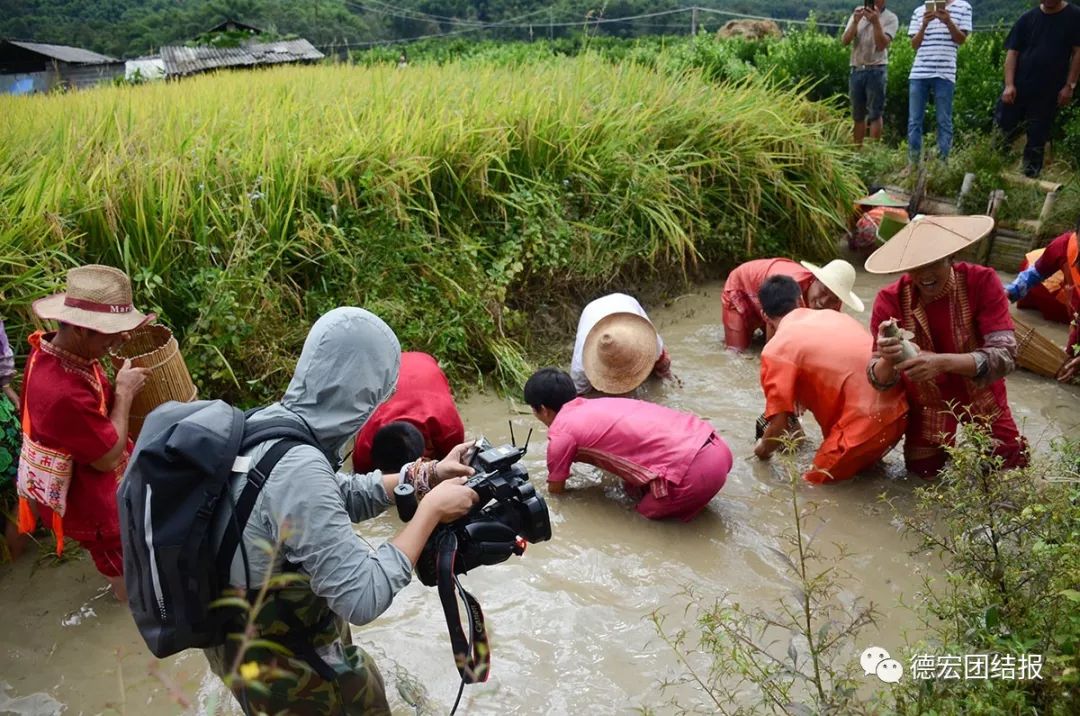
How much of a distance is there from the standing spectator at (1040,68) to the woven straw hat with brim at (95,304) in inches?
272

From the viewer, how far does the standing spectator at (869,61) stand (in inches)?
282

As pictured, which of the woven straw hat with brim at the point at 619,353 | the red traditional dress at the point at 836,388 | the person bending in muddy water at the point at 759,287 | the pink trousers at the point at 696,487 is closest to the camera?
the pink trousers at the point at 696,487

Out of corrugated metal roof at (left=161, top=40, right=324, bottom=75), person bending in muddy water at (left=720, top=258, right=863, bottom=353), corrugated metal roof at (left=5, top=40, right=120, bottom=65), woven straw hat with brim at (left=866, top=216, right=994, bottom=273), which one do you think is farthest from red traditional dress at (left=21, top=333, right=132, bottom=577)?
→ corrugated metal roof at (left=5, top=40, right=120, bottom=65)

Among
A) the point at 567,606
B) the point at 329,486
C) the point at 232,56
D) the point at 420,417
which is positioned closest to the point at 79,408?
the point at 420,417

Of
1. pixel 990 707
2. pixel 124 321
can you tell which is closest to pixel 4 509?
pixel 124 321

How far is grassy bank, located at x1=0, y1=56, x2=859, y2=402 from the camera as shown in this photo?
4031 millimetres

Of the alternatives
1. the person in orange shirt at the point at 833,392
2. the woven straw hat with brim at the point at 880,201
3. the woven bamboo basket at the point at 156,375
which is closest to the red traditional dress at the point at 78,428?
the woven bamboo basket at the point at 156,375

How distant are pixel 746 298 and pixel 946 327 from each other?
1843mm

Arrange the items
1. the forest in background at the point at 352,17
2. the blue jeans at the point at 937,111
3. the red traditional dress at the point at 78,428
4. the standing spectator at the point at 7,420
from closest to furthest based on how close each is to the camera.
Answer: the red traditional dress at the point at 78,428 → the standing spectator at the point at 7,420 → the blue jeans at the point at 937,111 → the forest in background at the point at 352,17

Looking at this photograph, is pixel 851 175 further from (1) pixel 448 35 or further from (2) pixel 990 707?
(1) pixel 448 35

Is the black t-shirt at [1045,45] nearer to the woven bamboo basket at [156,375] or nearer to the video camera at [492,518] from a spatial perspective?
the video camera at [492,518]

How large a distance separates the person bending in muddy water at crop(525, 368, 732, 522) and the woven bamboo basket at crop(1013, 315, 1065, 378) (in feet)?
7.73

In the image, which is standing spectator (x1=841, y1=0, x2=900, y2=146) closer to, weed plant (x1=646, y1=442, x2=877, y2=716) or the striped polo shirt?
the striped polo shirt

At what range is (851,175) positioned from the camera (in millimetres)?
6867
